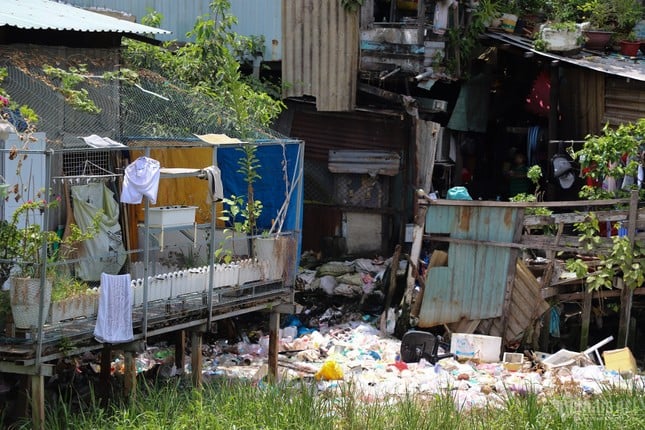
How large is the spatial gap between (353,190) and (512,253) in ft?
12.1

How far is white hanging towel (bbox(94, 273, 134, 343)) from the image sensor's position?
413 inches

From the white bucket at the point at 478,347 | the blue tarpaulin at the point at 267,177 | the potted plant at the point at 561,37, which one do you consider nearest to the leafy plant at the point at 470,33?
the potted plant at the point at 561,37

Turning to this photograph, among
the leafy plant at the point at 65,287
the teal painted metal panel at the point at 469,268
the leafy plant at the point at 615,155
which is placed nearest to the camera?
the leafy plant at the point at 65,287

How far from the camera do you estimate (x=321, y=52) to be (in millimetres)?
16625

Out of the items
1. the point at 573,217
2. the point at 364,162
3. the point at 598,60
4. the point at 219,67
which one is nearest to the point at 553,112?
the point at 598,60

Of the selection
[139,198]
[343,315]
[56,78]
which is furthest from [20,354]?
[343,315]

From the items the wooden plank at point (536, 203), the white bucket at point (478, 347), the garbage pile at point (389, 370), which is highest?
the wooden plank at point (536, 203)

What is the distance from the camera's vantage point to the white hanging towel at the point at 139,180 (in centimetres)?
1067

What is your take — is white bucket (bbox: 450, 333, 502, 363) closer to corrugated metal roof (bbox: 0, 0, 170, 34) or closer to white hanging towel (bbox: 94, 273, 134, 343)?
→ white hanging towel (bbox: 94, 273, 134, 343)

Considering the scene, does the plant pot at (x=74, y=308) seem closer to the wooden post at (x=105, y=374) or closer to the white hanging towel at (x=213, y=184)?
the wooden post at (x=105, y=374)

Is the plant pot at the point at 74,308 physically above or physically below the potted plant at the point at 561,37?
below

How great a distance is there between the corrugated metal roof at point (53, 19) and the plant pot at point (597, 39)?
6.90m

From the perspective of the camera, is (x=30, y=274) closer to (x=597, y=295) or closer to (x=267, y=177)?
(x=267, y=177)

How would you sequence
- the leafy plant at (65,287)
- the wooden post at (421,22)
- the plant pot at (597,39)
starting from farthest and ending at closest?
the plant pot at (597,39) < the wooden post at (421,22) < the leafy plant at (65,287)
